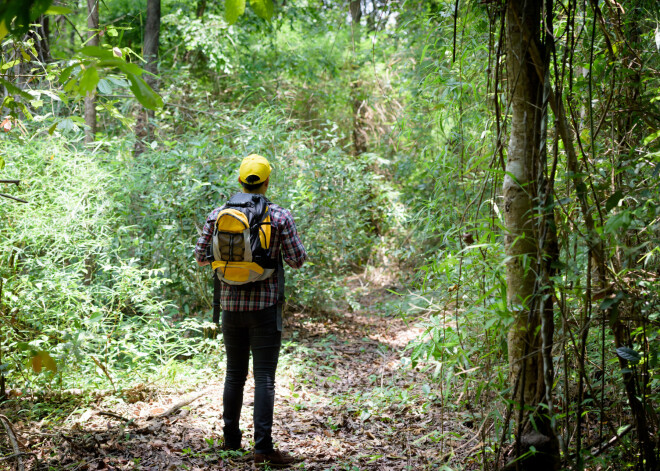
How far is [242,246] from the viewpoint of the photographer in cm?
323

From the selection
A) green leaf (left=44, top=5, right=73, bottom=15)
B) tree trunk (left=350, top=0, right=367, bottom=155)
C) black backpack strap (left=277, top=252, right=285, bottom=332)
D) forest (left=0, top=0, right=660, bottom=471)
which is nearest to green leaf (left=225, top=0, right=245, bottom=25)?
forest (left=0, top=0, right=660, bottom=471)

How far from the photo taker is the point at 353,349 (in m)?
6.37

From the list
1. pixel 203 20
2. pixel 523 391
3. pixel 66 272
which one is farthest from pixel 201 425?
pixel 203 20

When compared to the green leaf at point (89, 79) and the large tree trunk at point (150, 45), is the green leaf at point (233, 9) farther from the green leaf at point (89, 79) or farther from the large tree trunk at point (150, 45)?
the large tree trunk at point (150, 45)

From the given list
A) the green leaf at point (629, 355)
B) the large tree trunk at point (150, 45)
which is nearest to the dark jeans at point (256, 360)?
the green leaf at point (629, 355)

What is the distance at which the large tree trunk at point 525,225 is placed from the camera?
2133 mm

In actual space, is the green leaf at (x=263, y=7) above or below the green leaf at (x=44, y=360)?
above

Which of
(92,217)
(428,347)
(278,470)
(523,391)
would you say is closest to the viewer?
(523,391)

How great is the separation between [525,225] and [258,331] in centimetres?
177

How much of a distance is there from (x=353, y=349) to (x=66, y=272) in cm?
321

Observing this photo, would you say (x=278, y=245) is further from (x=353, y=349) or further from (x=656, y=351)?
(x=353, y=349)

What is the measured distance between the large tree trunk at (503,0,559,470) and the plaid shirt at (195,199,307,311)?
1.47m

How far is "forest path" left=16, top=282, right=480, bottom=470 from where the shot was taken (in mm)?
3236

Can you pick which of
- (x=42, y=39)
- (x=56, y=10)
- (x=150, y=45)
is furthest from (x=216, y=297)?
(x=150, y=45)
